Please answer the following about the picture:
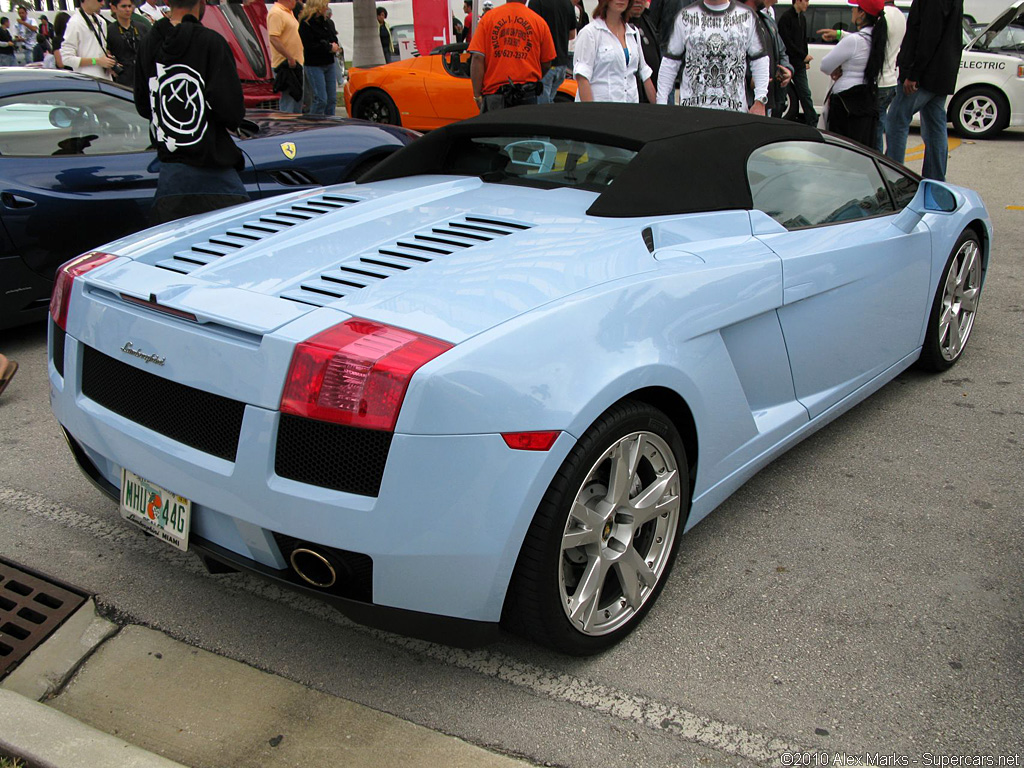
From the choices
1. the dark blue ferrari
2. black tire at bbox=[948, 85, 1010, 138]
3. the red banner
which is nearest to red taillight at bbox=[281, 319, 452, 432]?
the dark blue ferrari

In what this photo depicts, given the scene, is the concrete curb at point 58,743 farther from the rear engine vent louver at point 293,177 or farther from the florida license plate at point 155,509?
the rear engine vent louver at point 293,177

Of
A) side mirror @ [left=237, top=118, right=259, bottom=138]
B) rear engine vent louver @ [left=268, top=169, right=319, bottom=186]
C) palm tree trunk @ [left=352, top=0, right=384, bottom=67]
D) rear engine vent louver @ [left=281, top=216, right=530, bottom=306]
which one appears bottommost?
rear engine vent louver @ [left=268, top=169, right=319, bottom=186]

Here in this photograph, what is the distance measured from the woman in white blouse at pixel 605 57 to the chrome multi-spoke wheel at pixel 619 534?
4659mm

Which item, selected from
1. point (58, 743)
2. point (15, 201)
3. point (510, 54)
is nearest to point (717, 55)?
point (510, 54)

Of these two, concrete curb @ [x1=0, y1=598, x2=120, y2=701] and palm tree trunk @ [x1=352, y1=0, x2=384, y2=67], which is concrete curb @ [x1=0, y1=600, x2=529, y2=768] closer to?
concrete curb @ [x1=0, y1=598, x2=120, y2=701]

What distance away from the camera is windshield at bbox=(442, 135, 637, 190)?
321 cm

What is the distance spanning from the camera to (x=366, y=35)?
1728 cm

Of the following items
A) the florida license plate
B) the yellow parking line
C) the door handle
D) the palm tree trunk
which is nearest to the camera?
the florida license plate

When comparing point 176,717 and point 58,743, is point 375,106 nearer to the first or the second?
point 176,717

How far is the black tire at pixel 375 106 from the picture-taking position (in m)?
12.7

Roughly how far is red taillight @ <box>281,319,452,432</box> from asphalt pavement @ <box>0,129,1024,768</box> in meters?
0.80

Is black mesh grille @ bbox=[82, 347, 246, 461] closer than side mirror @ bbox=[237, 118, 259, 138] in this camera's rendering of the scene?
Yes

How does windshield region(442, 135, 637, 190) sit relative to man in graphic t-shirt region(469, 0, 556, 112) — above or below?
below

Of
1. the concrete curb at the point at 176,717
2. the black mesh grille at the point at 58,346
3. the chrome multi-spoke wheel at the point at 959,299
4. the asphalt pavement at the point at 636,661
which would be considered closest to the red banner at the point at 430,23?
the chrome multi-spoke wheel at the point at 959,299
